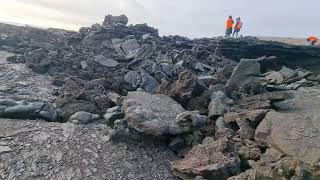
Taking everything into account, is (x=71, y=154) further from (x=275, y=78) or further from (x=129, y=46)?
→ (x=129, y=46)

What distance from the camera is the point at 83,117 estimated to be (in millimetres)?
13352

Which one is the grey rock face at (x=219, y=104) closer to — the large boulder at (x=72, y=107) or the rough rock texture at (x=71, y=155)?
the rough rock texture at (x=71, y=155)

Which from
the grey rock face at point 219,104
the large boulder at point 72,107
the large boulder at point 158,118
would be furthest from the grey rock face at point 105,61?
the grey rock face at point 219,104

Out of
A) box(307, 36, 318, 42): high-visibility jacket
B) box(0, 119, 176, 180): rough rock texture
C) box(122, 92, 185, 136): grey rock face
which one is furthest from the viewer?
box(307, 36, 318, 42): high-visibility jacket

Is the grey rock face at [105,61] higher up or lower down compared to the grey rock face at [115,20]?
lower down

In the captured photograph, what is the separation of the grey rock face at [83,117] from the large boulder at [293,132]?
593 centimetres

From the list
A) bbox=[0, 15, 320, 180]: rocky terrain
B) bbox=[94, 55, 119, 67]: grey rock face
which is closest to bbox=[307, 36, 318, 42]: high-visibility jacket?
bbox=[0, 15, 320, 180]: rocky terrain

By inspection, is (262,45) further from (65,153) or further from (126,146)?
(65,153)

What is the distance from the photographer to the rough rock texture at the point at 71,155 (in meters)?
10.0

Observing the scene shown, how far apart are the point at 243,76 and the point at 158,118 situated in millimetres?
5526

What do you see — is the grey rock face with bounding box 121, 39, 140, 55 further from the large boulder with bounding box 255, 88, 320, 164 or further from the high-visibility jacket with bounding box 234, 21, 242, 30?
the large boulder with bounding box 255, 88, 320, 164

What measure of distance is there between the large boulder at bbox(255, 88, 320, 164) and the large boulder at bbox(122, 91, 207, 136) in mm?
2309

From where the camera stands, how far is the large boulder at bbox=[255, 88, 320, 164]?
10.2 meters

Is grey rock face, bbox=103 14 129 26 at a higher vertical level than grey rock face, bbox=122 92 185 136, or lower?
higher
